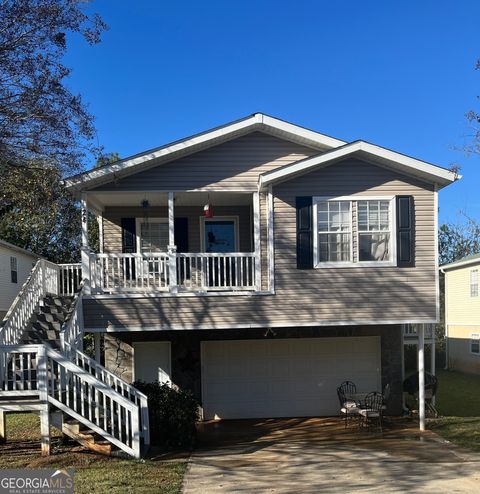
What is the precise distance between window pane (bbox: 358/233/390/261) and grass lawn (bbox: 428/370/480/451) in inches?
158

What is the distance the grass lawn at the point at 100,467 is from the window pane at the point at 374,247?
5.65 metres

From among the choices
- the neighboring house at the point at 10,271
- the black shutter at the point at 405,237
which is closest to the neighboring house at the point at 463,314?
the black shutter at the point at 405,237

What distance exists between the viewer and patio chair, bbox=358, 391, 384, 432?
1174cm

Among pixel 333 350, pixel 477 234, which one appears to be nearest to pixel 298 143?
pixel 333 350

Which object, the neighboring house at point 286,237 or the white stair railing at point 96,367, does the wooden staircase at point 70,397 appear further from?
the neighboring house at point 286,237

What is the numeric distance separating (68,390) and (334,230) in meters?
6.18

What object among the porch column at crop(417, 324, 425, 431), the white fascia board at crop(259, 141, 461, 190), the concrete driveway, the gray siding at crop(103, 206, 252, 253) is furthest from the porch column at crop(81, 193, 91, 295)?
the porch column at crop(417, 324, 425, 431)

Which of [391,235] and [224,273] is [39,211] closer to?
[224,273]

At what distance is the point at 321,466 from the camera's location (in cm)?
873

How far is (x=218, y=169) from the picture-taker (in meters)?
11.8

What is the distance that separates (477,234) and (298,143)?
4085cm

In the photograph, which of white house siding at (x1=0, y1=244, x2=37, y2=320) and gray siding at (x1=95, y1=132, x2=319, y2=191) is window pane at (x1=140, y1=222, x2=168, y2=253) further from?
white house siding at (x1=0, y1=244, x2=37, y2=320)

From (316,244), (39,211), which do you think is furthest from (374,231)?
(39,211)

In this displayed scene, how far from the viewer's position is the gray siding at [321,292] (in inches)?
436
